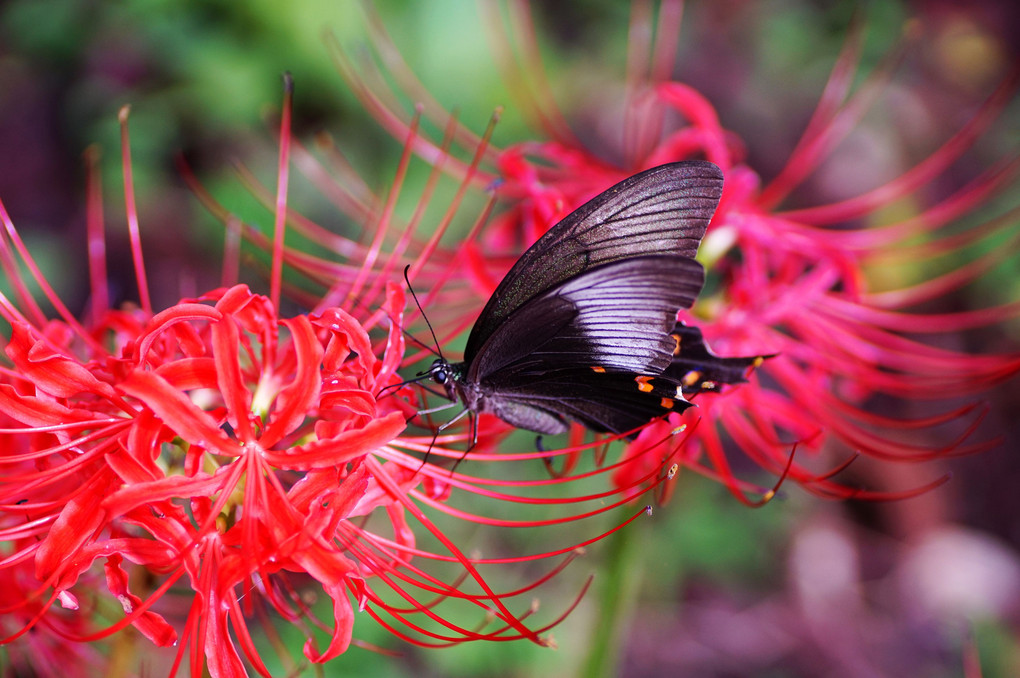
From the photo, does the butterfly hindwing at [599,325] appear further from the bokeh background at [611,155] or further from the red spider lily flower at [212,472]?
the bokeh background at [611,155]

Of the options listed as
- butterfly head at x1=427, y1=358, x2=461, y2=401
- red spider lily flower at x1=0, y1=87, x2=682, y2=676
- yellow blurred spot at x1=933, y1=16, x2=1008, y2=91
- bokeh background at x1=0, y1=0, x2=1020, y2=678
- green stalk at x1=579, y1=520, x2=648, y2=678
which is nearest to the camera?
red spider lily flower at x1=0, y1=87, x2=682, y2=676

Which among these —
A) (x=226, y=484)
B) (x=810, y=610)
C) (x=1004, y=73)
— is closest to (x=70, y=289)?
(x=226, y=484)

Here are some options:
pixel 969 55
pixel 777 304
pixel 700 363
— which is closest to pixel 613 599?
pixel 700 363

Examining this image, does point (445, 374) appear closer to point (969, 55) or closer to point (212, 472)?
point (212, 472)

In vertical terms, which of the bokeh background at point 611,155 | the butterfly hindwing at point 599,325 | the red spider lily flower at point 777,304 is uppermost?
the butterfly hindwing at point 599,325

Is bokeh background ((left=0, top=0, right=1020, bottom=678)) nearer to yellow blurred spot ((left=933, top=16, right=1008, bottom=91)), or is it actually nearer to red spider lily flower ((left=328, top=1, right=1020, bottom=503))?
yellow blurred spot ((left=933, top=16, right=1008, bottom=91))

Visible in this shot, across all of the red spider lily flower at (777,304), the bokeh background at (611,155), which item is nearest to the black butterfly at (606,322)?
the red spider lily flower at (777,304)

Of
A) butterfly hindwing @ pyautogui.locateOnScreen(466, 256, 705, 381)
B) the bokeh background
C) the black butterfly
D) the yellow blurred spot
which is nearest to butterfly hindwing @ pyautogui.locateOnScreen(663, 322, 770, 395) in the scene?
the black butterfly

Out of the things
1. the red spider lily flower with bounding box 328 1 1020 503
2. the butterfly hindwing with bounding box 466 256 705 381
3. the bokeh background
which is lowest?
the bokeh background
